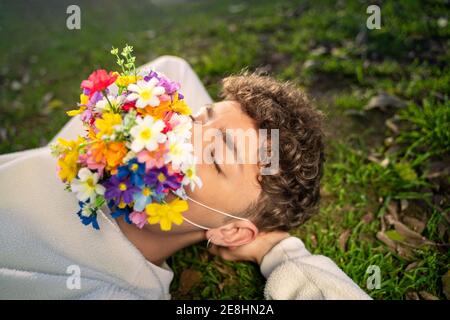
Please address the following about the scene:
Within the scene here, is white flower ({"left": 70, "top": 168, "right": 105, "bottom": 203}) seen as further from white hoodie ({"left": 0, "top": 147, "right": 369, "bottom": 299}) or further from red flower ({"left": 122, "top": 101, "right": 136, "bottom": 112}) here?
white hoodie ({"left": 0, "top": 147, "right": 369, "bottom": 299})

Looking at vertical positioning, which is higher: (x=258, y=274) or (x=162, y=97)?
(x=162, y=97)

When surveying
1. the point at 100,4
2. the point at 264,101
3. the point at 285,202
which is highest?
the point at 100,4

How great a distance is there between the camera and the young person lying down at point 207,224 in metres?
2.14

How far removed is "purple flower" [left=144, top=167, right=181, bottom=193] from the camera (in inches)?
66.5

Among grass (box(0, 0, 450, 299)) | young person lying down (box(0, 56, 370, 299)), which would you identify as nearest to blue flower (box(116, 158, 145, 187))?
young person lying down (box(0, 56, 370, 299))

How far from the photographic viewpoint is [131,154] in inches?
66.1

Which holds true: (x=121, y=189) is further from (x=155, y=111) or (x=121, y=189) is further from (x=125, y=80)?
(x=125, y=80)

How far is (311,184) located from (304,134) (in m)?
0.35

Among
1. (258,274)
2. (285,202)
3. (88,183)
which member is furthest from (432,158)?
(88,183)

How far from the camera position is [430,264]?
258cm

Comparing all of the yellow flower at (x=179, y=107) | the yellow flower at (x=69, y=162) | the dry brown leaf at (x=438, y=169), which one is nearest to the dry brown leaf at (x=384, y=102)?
the dry brown leaf at (x=438, y=169)

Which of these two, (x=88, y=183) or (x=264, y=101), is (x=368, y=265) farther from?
(x=88, y=183)

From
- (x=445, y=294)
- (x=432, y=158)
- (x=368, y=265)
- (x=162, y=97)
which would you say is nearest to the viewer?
(x=162, y=97)

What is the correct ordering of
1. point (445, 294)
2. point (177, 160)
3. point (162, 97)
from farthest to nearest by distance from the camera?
point (445, 294)
point (162, 97)
point (177, 160)
